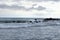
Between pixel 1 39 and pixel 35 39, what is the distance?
4.08 meters

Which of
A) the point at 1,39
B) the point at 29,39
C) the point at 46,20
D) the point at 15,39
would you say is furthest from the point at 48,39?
the point at 46,20

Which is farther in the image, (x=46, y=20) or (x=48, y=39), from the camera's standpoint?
(x=46, y=20)

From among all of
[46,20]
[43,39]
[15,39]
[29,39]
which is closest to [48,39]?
[43,39]

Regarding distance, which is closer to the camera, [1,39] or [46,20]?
[1,39]

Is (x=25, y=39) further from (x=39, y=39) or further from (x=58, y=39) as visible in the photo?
(x=58, y=39)

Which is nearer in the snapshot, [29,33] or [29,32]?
[29,33]

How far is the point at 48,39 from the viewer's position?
86.2 feet

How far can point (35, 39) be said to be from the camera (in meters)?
26.2

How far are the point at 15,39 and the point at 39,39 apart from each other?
2904 millimetres

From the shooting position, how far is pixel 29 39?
26297 mm

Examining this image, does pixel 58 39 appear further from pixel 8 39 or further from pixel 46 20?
pixel 46 20

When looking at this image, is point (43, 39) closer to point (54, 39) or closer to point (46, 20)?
point (54, 39)

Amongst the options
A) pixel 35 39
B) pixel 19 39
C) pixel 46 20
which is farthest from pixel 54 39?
pixel 46 20

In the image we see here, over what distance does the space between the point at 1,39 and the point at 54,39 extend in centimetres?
637
